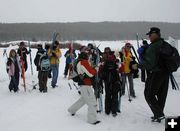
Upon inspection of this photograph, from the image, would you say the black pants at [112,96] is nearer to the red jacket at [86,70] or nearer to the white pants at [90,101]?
the white pants at [90,101]

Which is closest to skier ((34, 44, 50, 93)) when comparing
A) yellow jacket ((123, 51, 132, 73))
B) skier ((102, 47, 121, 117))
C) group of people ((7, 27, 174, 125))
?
group of people ((7, 27, 174, 125))

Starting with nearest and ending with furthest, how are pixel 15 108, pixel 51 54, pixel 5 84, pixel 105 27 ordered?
pixel 15 108 → pixel 51 54 → pixel 5 84 → pixel 105 27

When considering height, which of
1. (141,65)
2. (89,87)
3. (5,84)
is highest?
(141,65)

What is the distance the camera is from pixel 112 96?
962 cm

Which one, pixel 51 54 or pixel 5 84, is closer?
pixel 51 54

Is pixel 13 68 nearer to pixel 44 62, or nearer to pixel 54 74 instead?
pixel 44 62

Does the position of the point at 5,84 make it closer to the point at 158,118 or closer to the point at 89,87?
the point at 89,87

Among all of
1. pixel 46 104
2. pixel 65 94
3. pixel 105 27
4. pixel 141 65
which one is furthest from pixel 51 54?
pixel 105 27

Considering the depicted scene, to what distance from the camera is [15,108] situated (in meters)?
10.8

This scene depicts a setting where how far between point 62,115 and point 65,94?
10.0 ft

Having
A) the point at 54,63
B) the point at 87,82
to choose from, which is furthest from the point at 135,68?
the point at 54,63

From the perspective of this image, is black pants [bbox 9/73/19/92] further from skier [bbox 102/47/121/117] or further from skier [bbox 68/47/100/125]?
skier [bbox 68/47/100/125]

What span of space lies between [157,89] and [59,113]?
2.97 m

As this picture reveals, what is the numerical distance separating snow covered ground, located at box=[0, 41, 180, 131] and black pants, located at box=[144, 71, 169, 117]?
1.28 feet
